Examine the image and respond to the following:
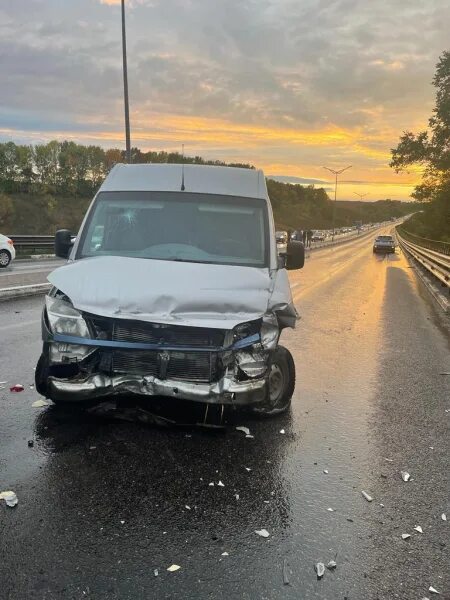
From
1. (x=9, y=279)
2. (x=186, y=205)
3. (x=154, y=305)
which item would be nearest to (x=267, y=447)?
(x=154, y=305)

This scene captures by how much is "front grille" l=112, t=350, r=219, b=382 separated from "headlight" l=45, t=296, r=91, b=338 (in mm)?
329

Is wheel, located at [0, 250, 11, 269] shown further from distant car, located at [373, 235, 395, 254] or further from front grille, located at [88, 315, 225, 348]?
distant car, located at [373, 235, 395, 254]

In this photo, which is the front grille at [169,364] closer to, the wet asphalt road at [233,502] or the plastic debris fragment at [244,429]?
the wet asphalt road at [233,502]

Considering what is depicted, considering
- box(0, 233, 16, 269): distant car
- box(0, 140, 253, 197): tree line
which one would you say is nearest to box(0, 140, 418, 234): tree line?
box(0, 140, 253, 197): tree line

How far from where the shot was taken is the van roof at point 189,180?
19.4ft

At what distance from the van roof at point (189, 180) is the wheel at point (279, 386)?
1.88 metres

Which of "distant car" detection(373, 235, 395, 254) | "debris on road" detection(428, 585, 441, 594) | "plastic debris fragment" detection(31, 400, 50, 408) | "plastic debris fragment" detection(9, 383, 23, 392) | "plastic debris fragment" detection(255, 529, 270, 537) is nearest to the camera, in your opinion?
"debris on road" detection(428, 585, 441, 594)

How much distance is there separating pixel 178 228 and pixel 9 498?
3.06 metres

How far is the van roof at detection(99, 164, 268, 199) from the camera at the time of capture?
A: 590 cm

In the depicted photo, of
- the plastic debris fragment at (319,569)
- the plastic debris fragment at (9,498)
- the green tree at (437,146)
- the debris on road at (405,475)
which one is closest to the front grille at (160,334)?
the plastic debris fragment at (9,498)

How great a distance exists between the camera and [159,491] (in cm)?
357

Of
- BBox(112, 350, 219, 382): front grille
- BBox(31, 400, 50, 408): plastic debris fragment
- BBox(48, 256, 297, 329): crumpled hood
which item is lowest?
BBox(31, 400, 50, 408): plastic debris fragment

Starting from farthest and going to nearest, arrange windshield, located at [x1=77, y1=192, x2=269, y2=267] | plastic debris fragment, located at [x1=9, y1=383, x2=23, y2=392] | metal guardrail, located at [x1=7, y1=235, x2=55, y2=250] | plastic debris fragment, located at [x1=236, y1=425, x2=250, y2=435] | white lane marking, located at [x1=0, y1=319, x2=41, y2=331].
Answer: metal guardrail, located at [x1=7, y1=235, x2=55, y2=250] < white lane marking, located at [x1=0, y1=319, x2=41, y2=331] < plastic debris fragment, located at [x1=9, y1=383, x2=23, y2=392] < windshield, located at [x1=77, y1=192, x2=269, y2=267] < plastic debris fragment, located at [x1=236, y1=425, x2=250, y2=435]

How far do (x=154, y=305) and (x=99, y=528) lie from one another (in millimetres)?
1667
